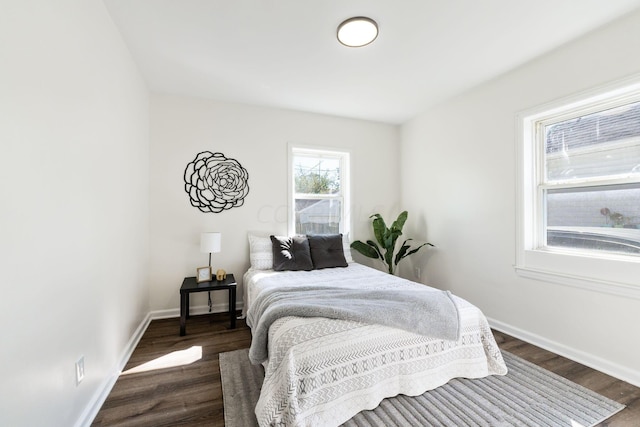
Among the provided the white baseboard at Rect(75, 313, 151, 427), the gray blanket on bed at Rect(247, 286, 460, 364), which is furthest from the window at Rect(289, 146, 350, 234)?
the white baseboard at Rect(75, 313, 151, 427)

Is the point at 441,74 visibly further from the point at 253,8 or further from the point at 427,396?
the point at 427,396

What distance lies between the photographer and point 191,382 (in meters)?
2.01

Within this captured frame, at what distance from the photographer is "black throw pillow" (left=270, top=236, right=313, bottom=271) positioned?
3.17 metres

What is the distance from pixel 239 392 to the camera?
6.15 feet

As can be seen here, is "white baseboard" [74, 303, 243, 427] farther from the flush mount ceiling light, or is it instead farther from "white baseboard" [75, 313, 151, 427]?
the flush mount ceiling light

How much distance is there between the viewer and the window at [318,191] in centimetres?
388

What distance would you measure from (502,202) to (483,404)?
1.90m

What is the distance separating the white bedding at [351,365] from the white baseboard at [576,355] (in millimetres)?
759

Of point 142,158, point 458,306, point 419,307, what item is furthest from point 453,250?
point 142,158

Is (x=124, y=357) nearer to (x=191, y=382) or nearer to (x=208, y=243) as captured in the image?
(x=191, y=382)

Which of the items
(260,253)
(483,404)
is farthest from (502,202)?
(260,253)

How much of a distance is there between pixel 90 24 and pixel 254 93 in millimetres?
Result: 1680

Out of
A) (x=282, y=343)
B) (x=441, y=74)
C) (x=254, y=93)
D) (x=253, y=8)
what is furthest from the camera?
(x=254, y=93)

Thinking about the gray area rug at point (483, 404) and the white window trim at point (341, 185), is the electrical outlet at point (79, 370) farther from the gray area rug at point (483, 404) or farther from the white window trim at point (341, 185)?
the white window trim at point (341, 185)
